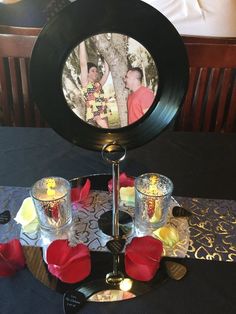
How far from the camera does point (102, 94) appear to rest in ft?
1.86

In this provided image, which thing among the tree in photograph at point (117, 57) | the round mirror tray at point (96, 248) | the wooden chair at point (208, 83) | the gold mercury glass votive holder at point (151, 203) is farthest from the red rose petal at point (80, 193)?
the wooden chair at point (208, 83)

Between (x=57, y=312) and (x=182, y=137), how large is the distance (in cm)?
60

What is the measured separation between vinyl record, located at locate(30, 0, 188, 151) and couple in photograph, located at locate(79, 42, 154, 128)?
13mm

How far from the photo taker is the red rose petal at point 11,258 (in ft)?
1.82

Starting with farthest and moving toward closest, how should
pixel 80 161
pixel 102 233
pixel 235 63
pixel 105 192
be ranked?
pixel 235 63 < pixel 80 161 < pixel 105 192 < pixel 102 233

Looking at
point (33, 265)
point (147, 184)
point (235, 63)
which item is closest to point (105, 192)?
point (147, 184)

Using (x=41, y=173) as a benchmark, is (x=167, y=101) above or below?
above

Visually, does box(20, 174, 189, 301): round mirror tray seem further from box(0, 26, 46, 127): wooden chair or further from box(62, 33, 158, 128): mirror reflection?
box(0, 26, 46, 127): wooden chair

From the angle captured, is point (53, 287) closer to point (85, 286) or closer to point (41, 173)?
point (85, 286)

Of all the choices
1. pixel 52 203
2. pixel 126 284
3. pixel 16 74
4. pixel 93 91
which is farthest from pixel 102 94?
pixel 16 74

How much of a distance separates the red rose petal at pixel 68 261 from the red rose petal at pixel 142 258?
7 cm

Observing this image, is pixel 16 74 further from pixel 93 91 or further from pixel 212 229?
pixel 212 229

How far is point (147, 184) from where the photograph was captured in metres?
0.69

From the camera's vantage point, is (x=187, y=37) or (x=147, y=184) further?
(x=187, y=37)
